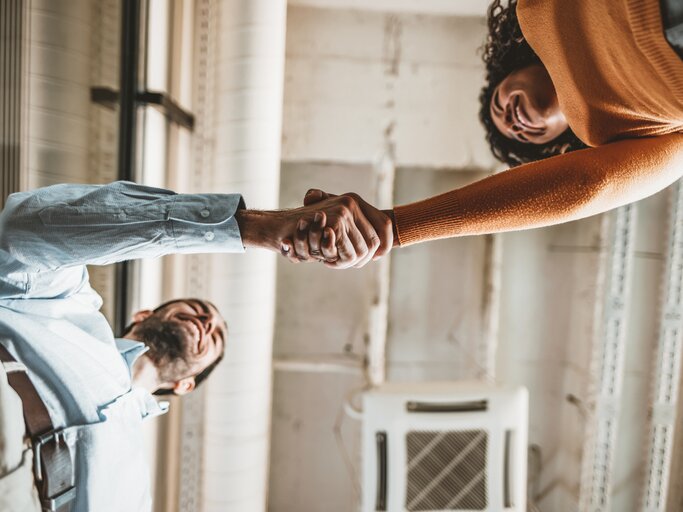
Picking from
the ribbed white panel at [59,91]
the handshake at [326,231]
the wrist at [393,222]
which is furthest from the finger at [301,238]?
the ribbed white panel at [59,91]

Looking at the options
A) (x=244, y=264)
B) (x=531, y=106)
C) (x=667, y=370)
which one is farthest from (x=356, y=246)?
(x=667, y=370)

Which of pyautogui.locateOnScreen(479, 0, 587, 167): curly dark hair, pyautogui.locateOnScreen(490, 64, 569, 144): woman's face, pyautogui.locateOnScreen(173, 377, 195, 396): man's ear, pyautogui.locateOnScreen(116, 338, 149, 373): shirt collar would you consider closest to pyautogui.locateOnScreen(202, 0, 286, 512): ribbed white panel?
pyautogui.locateOnScreen(173, 377, 195, 396): man's ear

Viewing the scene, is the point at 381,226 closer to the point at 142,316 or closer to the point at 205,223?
the point at 205,223

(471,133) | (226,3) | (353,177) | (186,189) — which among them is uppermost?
(226,3)

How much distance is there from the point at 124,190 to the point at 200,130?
130 cm

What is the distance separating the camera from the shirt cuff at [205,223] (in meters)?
0.62

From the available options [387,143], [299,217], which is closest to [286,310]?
[387,143]

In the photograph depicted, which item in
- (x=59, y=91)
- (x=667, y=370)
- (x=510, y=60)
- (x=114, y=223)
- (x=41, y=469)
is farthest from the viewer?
(x=667, y=370)

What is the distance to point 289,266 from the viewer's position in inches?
98.7

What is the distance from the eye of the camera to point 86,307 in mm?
933

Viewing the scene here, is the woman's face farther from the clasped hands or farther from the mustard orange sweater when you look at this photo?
the clasped hands

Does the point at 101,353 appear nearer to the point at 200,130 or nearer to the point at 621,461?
the point at 200,130

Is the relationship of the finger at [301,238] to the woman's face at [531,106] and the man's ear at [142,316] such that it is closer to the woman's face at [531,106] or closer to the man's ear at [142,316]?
the woman's face at [531,106]

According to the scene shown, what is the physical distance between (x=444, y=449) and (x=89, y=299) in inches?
55.2
